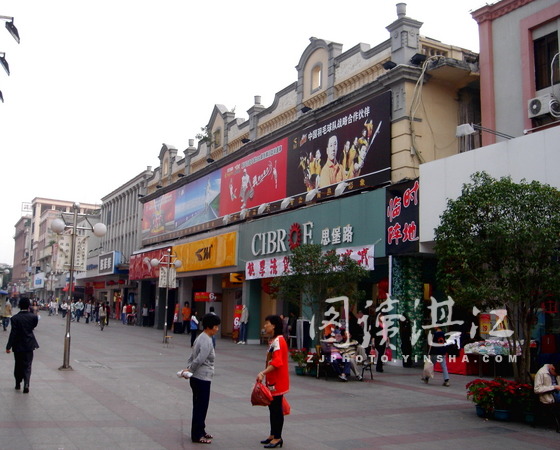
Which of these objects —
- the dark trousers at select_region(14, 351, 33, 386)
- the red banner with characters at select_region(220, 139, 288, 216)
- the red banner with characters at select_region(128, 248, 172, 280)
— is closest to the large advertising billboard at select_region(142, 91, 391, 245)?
the red banner with characters at select_region(220, 139, 288, 216)

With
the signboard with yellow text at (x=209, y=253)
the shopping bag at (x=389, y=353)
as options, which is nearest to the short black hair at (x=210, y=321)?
the shopping bag at (x=389, y=353)

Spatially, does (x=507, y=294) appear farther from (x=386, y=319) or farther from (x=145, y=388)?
(x=386, y=319)

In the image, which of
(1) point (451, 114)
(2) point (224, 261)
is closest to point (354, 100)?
(1) point (451, 114)

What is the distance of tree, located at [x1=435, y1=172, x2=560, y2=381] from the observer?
9.65 m

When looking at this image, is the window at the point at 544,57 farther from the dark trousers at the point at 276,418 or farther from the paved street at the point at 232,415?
the dark trousers at the point at 276,418

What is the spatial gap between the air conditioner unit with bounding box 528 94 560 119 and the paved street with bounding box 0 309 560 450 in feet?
24.1

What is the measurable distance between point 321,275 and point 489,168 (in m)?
5.27

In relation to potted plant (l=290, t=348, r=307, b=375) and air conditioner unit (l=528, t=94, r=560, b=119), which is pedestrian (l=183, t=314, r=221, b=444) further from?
air conditioner unit (l=528, t=94, r=560, b=119)

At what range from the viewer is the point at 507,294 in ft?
31.9

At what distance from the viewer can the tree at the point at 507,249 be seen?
31.7 feet

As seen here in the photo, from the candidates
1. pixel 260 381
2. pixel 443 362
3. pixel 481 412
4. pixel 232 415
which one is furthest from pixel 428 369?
pixel 260 381

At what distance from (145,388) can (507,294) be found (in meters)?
7.13

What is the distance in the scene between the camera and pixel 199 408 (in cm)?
749

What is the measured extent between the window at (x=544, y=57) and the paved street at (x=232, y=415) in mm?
8440
